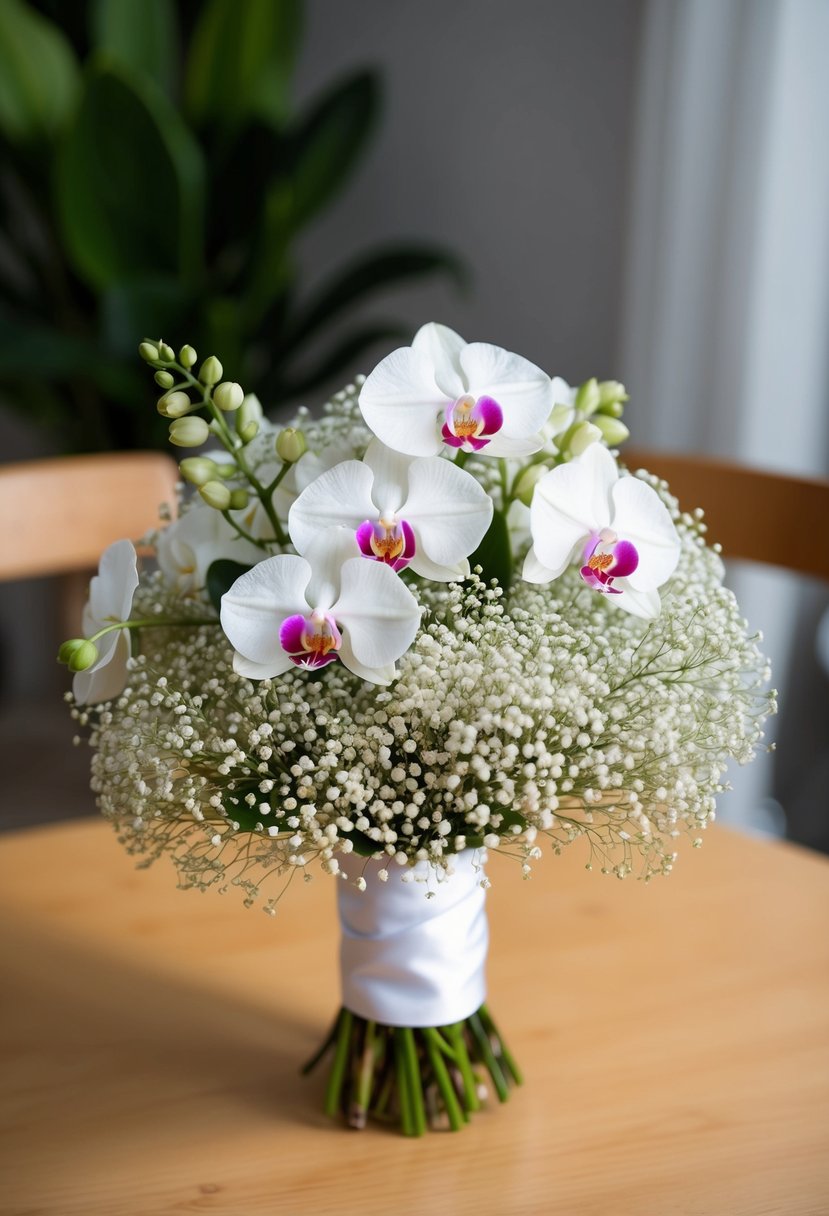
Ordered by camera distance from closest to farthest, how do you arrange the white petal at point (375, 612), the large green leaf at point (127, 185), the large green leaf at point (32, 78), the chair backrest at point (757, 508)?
the white petal at point (375, 612) → the chair backrest at point (757, 508) → the large green leaf at point (127, 185) → the large green leaf at point (32, 78)

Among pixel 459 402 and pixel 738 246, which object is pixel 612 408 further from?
pixel 738 246

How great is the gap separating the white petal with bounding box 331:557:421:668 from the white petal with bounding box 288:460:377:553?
28mm

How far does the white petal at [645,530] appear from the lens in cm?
60

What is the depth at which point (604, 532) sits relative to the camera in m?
0.59

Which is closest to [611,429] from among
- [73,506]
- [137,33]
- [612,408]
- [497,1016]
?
[612,408]

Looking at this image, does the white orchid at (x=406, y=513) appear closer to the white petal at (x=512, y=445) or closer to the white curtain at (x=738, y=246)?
the white petal at (x=512, y=445)

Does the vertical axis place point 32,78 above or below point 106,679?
above

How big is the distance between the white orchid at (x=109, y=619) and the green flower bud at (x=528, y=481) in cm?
20

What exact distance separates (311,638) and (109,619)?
0.42 feet

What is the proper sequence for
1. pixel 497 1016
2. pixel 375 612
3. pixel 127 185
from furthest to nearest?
pixel 127 185 < pixel 497 1016 < pixel 375 612

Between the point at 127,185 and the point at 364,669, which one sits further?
the point at 127,185

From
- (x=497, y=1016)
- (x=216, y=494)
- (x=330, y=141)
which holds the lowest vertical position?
(x=497, y=1016)

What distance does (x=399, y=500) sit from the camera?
59 cm

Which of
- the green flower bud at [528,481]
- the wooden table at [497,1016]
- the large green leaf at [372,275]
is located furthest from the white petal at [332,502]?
the large green leaf at [372,275]
